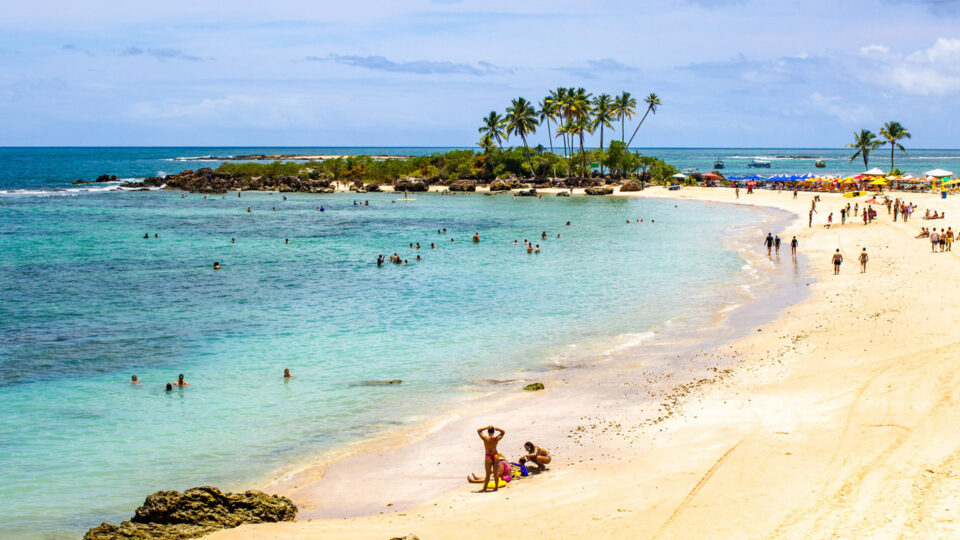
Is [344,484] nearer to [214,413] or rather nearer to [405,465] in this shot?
[405,465]

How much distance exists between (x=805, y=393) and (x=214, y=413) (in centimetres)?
1511

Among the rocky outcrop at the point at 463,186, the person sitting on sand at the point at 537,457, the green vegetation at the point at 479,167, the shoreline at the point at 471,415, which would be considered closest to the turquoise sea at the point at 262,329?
the shoreline at the point at 471,415

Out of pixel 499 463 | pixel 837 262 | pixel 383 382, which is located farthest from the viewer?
pixel 837 262

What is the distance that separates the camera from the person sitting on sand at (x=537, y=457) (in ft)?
48.3

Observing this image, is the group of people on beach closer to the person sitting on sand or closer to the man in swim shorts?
the person sitting on sand

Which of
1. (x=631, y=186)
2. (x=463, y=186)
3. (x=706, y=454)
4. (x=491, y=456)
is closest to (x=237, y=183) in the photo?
(x=463, y=186)

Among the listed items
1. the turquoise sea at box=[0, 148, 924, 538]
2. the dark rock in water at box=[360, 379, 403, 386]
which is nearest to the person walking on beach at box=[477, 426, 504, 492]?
the turquoise sea at box=[0, 148, 924, 538]

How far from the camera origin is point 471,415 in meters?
18.6

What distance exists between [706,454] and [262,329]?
1886cm

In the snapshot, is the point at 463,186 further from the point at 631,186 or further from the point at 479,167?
the point at 631,186

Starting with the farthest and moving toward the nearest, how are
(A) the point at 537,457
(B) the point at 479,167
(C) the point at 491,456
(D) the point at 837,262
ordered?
(B) the point at 479,167 < (D) the point at 837,262 < (A) the point at 537,457 < (C) the point at 491,456

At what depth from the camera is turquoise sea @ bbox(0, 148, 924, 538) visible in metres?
16.3

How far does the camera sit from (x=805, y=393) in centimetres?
1795

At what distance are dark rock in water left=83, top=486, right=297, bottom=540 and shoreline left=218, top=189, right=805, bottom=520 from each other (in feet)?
2.75
